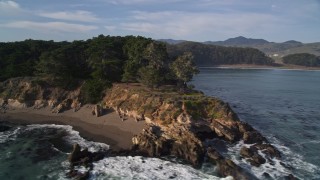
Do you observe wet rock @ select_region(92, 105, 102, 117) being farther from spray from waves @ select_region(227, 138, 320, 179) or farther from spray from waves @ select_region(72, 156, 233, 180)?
spray from waves @ select_region(227, 138, 320, 179)

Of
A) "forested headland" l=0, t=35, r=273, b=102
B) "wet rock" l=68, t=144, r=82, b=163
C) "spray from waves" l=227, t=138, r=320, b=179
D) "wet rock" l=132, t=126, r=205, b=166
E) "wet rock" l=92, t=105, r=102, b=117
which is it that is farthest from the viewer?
"forested headland" l=0, t=35, r=273, b=102

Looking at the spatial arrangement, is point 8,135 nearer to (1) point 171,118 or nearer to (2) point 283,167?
(1) point 171,118

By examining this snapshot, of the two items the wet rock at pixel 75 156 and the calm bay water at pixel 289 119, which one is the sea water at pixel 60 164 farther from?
the calm bay water at pixel 289 119

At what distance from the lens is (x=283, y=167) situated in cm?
4147

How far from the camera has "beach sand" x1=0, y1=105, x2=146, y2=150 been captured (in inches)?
2013

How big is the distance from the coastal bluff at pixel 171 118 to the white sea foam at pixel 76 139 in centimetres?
473

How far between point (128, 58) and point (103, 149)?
37.3 meters

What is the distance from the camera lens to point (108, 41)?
8162 centimetres

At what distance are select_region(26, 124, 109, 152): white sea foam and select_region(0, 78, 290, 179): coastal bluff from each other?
4729 millimetres

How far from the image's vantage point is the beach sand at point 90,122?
51.1 metres

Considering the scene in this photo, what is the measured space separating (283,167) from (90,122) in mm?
32032

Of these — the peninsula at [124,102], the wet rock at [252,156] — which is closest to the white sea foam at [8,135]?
the peninsula at [124,102]

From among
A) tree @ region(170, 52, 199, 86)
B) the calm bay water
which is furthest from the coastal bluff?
tree @ region(170, 52, 199, 86)

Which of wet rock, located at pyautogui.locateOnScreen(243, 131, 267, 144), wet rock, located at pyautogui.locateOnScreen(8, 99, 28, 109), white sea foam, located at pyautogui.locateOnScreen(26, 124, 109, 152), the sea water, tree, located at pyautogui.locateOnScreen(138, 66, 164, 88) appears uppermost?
tree, located at pyautogui.locateOnScreen(138, 66, 164, 88)
